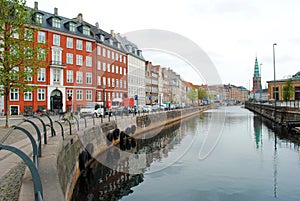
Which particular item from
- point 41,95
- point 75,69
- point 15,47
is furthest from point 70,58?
point 15,47

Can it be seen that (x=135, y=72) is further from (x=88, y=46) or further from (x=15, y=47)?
(x=15, y=47)

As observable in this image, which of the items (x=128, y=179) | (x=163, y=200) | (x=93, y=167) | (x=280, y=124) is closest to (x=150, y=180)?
(x=128, y=179)

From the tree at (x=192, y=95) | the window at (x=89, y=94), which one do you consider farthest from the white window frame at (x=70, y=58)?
the tree at (x=192, y=95)

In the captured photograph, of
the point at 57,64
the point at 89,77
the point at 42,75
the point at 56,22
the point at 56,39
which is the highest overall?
the point at 56,22

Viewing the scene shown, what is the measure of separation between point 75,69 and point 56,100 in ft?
23.3

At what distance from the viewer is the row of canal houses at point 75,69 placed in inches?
1594

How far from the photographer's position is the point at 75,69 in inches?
1827

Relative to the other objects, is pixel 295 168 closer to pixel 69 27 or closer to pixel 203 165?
pixel 203 165

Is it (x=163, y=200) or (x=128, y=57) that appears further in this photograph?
(x=128, y=57)

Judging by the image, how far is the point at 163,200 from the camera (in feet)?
35.6

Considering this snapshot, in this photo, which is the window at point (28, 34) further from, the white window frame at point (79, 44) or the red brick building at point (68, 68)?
the white window frame at point (79, 44)

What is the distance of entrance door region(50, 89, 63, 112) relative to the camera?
138ft

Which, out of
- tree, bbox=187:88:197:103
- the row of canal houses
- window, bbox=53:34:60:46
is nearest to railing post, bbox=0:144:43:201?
the row of canal houses

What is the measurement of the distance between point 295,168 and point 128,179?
10.3 m
